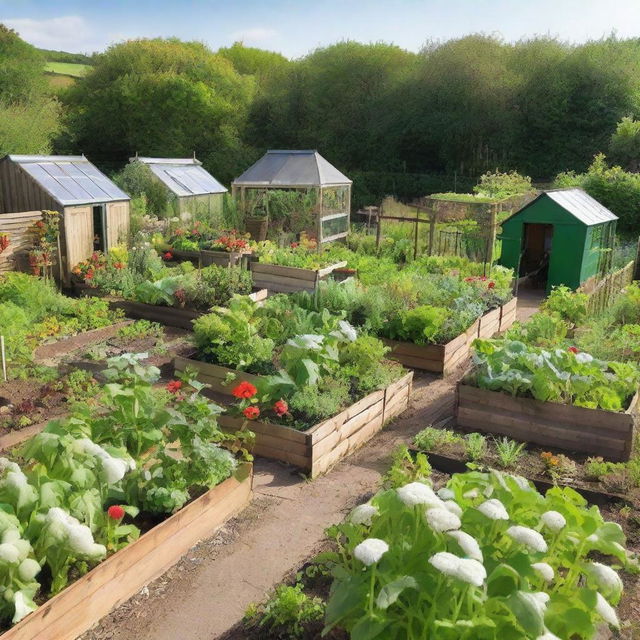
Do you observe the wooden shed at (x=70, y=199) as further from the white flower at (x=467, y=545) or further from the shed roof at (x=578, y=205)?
the white flower at (x=467, y=545)

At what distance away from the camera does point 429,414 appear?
22.5ft

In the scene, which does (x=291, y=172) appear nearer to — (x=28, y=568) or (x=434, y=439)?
(x=434, y=439)

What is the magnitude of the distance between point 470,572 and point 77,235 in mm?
10914

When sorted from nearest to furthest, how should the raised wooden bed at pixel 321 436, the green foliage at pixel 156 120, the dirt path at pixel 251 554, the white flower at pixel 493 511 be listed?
the white flower at pixel 493 511
the dirt path at pixel 251 554
the raised wooden bed at pixel 321 436
the green foliage at pixel 156 120

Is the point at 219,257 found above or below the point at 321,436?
above

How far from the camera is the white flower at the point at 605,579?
3018 millimetres

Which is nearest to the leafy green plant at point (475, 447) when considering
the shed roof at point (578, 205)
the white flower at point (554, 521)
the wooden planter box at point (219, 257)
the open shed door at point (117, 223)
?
the white flower at point (554, 521)

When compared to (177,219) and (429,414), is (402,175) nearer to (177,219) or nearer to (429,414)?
(177,219)

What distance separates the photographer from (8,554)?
3.00 metres

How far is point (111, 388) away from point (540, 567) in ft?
10.2

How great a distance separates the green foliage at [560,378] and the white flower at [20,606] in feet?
14.3

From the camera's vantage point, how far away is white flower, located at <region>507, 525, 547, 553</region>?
2957 millimetres

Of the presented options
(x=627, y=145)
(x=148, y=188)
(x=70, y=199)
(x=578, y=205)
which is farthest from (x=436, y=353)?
(x=627, y=145)

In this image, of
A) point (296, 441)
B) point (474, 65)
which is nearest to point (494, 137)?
point (474, 65)
